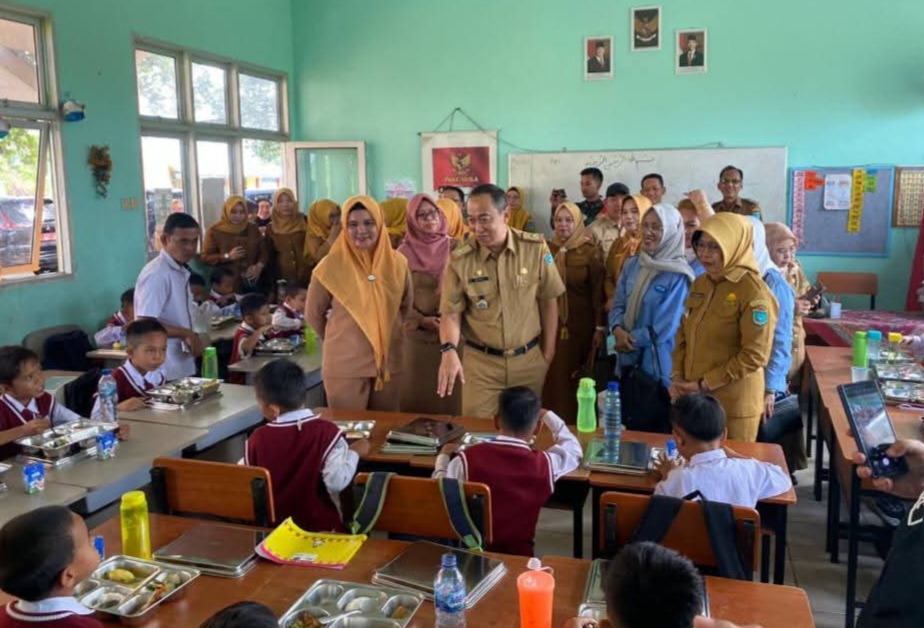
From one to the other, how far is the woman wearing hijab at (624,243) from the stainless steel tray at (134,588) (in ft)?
9.93

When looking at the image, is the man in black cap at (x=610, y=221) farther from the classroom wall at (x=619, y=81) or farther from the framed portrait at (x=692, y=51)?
the framed portrait at (x=692, y=51)

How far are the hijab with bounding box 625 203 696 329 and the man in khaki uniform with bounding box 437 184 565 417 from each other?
517 millimetres

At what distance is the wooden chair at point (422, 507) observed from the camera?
7.11 ft

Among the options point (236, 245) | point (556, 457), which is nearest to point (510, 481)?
point (556, 457)

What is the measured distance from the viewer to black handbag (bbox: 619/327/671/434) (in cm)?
352

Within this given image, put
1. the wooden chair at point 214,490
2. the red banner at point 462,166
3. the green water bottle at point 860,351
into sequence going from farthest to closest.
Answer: the red banner at point 462,166, the green water bottle at point 860,351, the wooden chair at point 214,490

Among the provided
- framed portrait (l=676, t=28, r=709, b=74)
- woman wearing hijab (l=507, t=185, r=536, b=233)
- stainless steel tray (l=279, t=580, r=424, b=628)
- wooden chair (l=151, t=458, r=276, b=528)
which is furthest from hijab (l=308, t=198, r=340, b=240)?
stainless steel tray (l=279, t=580, r=424, b=628)

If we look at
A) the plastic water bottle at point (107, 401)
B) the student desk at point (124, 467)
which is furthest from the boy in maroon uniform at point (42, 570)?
the plastic water bottle at point (107, 401)

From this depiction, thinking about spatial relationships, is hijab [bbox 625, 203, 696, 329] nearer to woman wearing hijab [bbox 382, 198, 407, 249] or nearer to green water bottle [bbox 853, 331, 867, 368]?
green water bottle [bbox 853, 331, 867, 368]

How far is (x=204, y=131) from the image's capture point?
7266 millimetres

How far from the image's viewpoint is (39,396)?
3105 millimetres

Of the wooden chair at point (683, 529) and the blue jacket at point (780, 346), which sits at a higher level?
the blue jacket at point (780, 346)

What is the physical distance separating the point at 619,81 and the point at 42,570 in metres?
7.18

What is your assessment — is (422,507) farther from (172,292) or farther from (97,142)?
(97,142)
